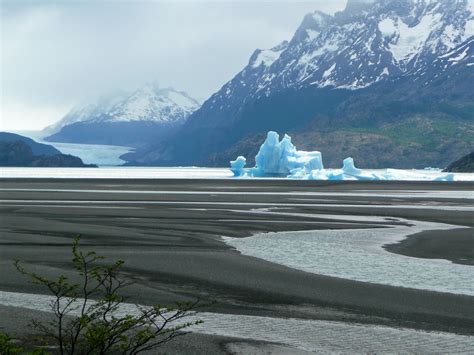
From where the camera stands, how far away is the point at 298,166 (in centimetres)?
12275

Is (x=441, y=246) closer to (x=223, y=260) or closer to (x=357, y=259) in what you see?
(x=357, y=259)

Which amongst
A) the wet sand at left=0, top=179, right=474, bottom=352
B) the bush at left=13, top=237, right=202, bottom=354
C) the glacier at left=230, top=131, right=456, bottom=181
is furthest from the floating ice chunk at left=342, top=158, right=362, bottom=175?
the bush at left=13, top=237, right=202, bottom=354

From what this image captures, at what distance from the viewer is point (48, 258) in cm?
2153

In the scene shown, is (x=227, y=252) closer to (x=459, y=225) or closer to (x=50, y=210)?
(x=459, y=225)

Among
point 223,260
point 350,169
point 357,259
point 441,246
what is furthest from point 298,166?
point 223,260

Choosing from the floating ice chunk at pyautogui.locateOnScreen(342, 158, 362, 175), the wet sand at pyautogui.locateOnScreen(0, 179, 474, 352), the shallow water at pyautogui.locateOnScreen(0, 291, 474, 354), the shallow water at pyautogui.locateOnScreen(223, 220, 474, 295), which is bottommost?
the shallow water at pyautogui.locateOnScreen(0, 291, 474, 354)

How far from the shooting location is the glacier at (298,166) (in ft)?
394

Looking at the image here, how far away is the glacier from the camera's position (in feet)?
394

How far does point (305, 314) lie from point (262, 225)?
63.6 feet

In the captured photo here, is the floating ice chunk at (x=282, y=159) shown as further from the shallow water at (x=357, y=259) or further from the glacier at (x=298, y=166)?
the shallow water at (x=357, y=259)

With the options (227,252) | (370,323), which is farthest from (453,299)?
(227,252)

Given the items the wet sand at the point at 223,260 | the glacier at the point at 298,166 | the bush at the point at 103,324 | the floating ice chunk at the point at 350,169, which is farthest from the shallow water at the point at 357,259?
the floating ice chunk at the point at 350,169

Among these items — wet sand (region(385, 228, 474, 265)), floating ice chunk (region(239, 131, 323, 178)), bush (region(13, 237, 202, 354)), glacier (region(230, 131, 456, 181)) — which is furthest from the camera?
floating ice chunk (region(239, 131, 323, 178))

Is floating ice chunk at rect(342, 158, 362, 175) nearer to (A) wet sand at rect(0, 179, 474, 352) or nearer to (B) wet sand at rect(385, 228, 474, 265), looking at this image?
(A) wet sand at rect(0, 179, 474, 352)
